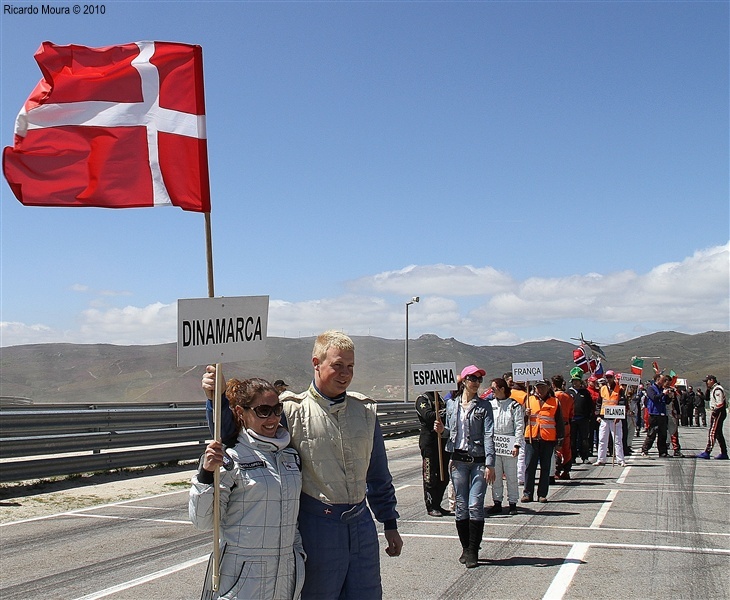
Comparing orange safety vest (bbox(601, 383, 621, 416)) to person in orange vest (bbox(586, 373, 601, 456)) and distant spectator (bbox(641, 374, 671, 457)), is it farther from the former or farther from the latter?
distant spectator (bbox(641, 374, 671, 457))

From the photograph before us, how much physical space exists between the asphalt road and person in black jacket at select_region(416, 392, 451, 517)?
293mm

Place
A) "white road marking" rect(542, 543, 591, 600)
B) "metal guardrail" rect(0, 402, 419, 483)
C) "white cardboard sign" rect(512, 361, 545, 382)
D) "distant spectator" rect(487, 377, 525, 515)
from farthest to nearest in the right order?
"white cardboard sign" rect(512, 361, 545, 382), "metal guardrail" rect(0, 402, 419, 483), "distant spectator" rect(487, 377, 525, 515), "white road marking" rect(542, 543, 591, 600)

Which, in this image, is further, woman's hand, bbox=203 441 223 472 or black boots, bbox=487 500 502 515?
black boots, bbox=487 500 502 515

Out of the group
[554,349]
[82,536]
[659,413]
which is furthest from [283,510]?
[554,349]

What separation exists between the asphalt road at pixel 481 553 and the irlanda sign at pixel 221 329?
3137 mm

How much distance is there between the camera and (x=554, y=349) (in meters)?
158

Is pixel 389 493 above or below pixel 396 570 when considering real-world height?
above

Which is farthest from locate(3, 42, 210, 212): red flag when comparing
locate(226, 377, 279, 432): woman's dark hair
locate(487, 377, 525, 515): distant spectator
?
locate(487, 377, 525, 515): distant spectator

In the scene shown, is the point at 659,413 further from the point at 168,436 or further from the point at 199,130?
the point at 199,130

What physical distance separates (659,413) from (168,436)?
12142 mm

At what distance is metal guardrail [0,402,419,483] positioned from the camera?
12.1 meters

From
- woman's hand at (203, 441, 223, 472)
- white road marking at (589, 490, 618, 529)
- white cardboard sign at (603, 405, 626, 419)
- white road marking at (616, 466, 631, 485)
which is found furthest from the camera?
white cardboard sign at (603, 405, 626, 419)

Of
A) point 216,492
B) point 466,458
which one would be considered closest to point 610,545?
point 466,458

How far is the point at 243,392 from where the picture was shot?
3684 millimetres
